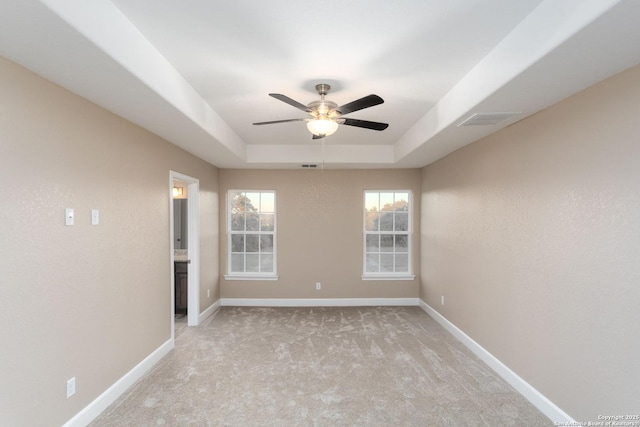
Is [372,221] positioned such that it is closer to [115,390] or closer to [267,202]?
[267,202]

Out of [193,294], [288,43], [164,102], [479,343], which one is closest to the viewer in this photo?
[288,43]

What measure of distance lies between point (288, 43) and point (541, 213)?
92.8 inches

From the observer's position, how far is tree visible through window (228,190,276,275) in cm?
585

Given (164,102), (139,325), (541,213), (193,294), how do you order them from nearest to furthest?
(164,102)
(541,213)
(139,325)
(193,294)

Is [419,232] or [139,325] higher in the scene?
[419,232]

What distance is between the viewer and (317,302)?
578 cm

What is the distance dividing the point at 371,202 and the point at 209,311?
321 centimetres

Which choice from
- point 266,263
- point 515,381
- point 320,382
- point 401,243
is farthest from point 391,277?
point 320,382

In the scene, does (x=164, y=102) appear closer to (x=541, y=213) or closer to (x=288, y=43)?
(x=288, y=43)

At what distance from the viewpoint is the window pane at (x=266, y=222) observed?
19.2 ft

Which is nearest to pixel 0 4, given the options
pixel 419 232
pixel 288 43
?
pixel 288 43

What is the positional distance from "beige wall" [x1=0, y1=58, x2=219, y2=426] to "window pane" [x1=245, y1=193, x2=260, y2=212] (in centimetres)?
237

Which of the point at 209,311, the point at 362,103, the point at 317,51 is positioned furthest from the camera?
the point at 209,311

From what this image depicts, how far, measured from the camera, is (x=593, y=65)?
6.21 feet
